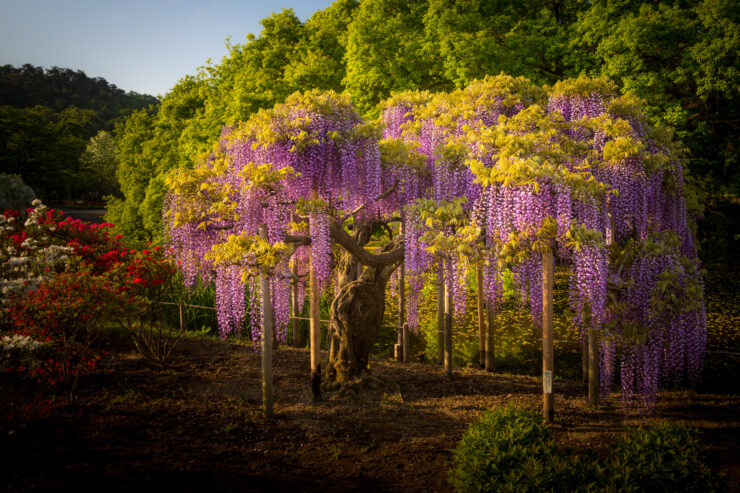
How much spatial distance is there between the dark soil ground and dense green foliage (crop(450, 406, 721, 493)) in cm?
48

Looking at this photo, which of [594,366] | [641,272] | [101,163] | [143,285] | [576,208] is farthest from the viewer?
[101,163]

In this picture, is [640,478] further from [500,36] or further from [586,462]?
[500,36]

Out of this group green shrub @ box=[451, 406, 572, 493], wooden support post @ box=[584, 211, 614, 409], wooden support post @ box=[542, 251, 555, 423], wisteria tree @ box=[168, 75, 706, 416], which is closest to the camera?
green shrub @ box=[451, 406, 572, 493]

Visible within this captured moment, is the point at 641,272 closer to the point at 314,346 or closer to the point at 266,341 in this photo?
the point at 314,346

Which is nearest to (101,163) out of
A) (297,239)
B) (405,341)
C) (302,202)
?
(405,341)

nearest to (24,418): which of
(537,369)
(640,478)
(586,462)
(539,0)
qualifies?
(586,462)

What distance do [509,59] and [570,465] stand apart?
37.2 feet

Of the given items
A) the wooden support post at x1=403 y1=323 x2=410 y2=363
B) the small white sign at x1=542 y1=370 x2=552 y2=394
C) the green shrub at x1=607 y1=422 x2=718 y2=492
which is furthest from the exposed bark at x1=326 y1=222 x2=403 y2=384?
the green shrub at x1=607 y1=422 x2=718 y2=492

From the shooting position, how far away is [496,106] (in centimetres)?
731

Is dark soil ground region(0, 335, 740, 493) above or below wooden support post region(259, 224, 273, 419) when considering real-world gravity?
below

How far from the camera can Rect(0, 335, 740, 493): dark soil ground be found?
A: 4.61 m

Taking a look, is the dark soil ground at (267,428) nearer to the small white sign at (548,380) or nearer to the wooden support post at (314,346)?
the wooden support post at (314,346)

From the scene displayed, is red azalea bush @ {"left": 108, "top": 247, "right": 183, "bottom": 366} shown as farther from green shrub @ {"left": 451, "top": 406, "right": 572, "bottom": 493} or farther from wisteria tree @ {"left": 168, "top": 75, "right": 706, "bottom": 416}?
green shrub @ {"left": 451, "top": 406, "right": 572, "bottom": 493}

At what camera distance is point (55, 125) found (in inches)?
1497
